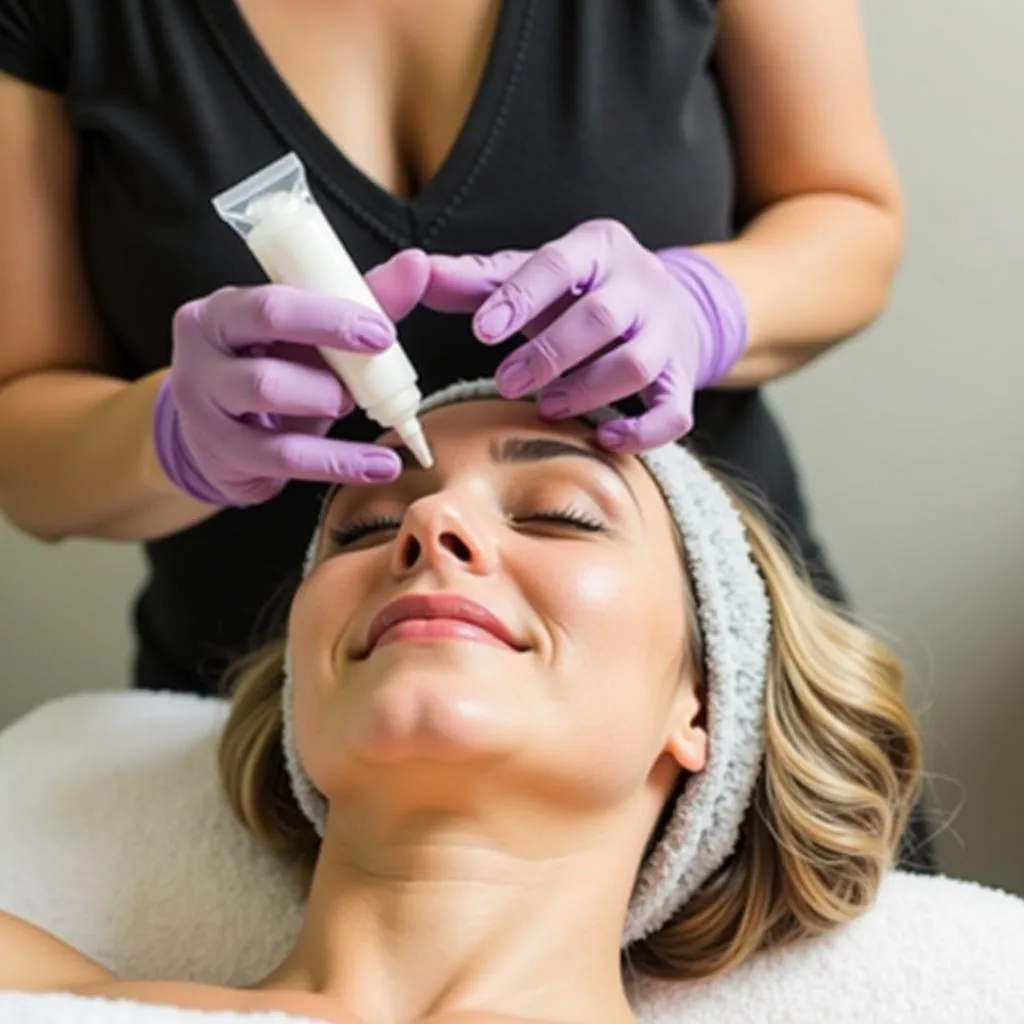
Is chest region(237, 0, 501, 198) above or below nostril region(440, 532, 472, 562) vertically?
above

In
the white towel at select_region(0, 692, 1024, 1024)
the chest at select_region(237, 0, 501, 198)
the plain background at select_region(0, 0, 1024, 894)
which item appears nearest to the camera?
the white towel at select_region(0, 692, 1024, 1024)

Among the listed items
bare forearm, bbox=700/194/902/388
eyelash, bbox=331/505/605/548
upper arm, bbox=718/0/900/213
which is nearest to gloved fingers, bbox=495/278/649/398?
eyelash, bbox=331/505/605/548

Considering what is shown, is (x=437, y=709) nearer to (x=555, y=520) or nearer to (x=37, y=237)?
(x=555, y=520)

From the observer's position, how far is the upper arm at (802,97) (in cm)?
119

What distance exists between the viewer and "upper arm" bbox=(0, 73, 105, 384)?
1.17 m

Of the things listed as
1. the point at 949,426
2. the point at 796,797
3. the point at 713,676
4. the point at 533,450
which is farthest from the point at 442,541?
the point at 949,426

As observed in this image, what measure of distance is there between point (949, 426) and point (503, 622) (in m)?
0.98

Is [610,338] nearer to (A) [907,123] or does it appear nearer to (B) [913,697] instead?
(A) [907,123]

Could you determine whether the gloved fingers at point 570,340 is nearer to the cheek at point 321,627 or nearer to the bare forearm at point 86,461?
the cheek at point 321,627

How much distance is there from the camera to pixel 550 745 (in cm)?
91

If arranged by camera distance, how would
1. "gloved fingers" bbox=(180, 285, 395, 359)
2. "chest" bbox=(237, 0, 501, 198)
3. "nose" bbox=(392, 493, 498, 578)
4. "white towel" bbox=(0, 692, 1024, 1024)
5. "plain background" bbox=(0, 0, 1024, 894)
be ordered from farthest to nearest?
"plain background" bbox=(0, 0, 1024, 894)
"chest" bbox=(237, 0, 501, 198)
"white towel" bbox=(0, 692, 1024, 1024)
"nose" bbox=(392, 493, 498, 578)
"gloved fingers" bbox=(180, 285, 395, 359)

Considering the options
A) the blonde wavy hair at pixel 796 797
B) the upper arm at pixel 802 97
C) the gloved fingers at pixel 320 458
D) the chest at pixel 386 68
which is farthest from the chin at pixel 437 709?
the upper arm at pixel 802 97

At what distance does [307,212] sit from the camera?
33.7 inches

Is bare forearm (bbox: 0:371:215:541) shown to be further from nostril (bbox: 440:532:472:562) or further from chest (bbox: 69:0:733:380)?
nostril (bbox: 440:532:472:562)
